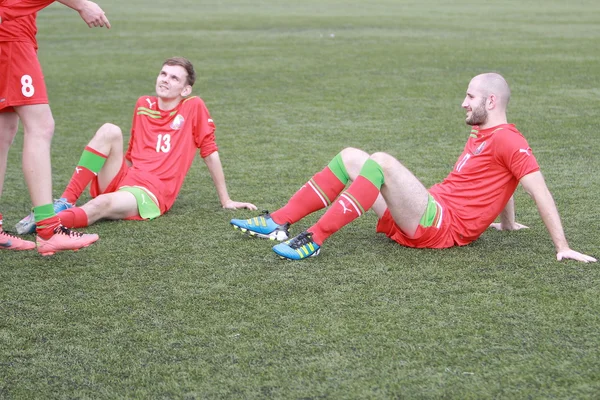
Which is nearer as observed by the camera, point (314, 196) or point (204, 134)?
point (314, 196)

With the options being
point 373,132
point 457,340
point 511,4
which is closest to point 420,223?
point 457,340

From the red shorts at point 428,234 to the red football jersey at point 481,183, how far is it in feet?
0.13

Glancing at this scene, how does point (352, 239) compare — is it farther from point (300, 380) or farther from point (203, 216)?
point (300, 380)

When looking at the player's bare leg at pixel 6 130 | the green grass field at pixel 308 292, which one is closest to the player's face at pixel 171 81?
the green grass field at pixel 308 292

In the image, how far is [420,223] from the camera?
14.6ft

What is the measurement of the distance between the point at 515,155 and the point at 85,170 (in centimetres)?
276

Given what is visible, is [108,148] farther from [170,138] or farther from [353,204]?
[353,204]

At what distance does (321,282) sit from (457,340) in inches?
35.6

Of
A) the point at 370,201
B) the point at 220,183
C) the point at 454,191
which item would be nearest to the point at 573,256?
the point at 454,191

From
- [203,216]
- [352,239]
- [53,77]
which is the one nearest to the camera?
[352,239]

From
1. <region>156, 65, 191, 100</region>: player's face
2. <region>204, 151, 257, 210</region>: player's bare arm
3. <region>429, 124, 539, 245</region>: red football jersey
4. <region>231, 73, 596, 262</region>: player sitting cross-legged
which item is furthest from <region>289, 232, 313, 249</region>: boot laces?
<region>156, 65, 191, 100</region>: player's face

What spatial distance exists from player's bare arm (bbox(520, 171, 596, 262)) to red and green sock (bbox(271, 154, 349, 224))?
39.8 inches

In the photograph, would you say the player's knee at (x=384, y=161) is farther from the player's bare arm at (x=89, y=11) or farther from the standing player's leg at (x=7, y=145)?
the standing player's leg at (x=7, y=145)

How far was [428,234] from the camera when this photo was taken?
4480 millimetres
